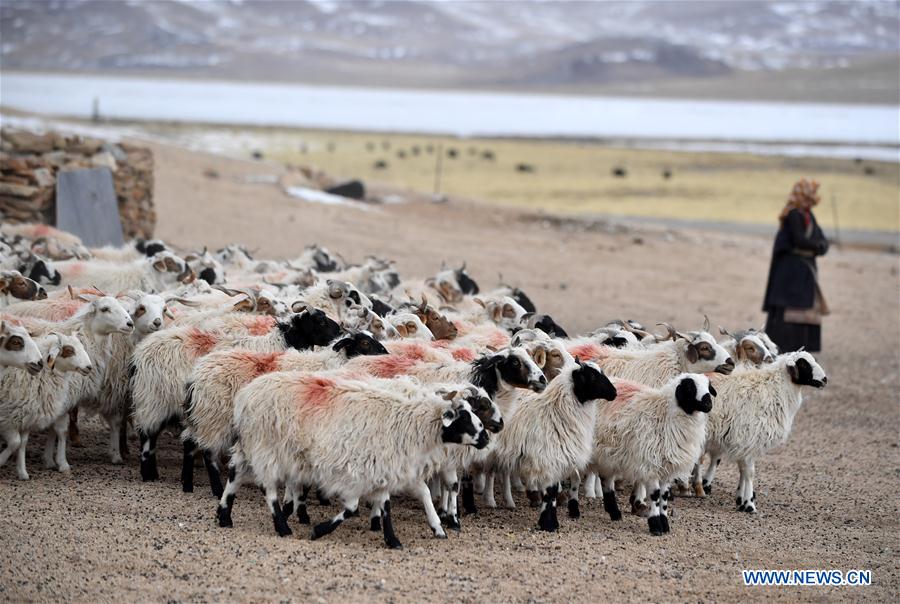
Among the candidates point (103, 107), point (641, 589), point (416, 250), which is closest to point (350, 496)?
point (641, 589)

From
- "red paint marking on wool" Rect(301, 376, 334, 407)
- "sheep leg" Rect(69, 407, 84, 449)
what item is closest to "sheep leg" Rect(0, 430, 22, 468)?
"sheep leg" Rect(69, 407, 84, 449)

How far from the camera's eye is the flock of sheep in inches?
284

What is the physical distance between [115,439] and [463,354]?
266 cm

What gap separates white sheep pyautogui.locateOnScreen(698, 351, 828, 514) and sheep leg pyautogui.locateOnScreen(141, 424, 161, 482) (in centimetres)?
398

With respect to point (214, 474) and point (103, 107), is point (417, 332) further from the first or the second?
point (103, 107)

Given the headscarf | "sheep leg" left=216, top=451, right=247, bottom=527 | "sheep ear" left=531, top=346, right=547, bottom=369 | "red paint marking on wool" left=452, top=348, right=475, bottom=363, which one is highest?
the headscarf

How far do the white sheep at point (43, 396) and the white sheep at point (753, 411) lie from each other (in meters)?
4.58

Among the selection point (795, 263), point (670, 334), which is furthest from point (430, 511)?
point (795, 263)

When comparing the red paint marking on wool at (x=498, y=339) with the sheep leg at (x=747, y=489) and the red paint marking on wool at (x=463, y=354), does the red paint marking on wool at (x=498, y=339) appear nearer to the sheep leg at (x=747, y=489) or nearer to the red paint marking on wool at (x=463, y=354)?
the red paint marking on wool at (x=463, y=354)

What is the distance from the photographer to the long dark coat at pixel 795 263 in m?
13.6

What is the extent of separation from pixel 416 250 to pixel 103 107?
92096 millimetres

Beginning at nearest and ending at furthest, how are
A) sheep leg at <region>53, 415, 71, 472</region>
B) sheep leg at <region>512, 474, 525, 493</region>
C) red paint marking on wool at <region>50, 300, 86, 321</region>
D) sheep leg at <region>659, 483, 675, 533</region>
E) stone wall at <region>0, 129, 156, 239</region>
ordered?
sheep leg at <region>659, 483, 675, 533</region> < sheep leg at <region>53, 415, 71, 472</region> < sheep leg at <region>512, 474, 525, 493</region> < red paint marking on wool at <region>50, 300, 86, 321</region> < stone wall at <region>0, 129, 156, 239</region>

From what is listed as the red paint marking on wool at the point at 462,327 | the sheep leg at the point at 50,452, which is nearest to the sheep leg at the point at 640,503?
the red paint marking on wool at the point at 462,327

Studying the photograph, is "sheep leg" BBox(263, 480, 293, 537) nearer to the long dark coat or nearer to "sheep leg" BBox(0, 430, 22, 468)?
"sheep leg" BBox(0, 430, 22, 468)
